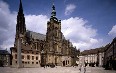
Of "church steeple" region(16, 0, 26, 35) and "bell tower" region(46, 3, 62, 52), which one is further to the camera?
"bell tower" region(46, 3, 62, 52)

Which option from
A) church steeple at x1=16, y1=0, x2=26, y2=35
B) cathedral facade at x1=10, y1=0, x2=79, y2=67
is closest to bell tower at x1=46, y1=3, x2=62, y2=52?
cathedral facade at x1=10, y1=0, x2=79, y2=67

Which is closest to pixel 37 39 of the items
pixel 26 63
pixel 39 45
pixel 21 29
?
pixel 39 45

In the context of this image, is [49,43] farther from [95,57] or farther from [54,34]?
[95,57]

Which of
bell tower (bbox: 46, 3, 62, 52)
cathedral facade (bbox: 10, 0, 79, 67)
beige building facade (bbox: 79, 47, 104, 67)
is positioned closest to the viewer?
cathedral facade (bbox: 10, 0, 79, 67)

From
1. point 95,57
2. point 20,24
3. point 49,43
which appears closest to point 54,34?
point 49,43

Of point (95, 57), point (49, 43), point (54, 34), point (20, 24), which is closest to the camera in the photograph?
point (20, 24)

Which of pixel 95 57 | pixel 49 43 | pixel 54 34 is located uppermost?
pixel 54 34

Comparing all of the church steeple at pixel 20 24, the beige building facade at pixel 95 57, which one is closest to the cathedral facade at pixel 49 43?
the church steeple at pixel 20 24

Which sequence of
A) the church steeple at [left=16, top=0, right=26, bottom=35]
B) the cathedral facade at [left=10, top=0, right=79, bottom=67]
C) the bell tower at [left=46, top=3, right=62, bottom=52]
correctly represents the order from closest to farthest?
the church steeple at [left=16, top=0, right=26, bottom=35], the cathedral facade at [left=10, top=0, right=79, bottom=67], the bell tower at [left=46, top=3, right=62, bottom=52]

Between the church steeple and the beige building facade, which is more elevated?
the church steeple

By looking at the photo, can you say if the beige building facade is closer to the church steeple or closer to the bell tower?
the bell tower

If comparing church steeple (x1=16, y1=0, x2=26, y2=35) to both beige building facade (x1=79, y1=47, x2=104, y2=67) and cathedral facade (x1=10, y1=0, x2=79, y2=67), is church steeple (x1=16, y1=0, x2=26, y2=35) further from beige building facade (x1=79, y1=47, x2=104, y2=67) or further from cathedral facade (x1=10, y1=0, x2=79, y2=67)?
beige building facade (x1=79, y1=47, x2=104, y2=67)

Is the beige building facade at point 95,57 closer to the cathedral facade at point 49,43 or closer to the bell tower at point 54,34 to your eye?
the cathedral facade at point 49,43

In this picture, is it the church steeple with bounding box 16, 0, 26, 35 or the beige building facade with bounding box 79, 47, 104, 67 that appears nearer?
the church steeple with bounding box 16, 0, 26, 35
